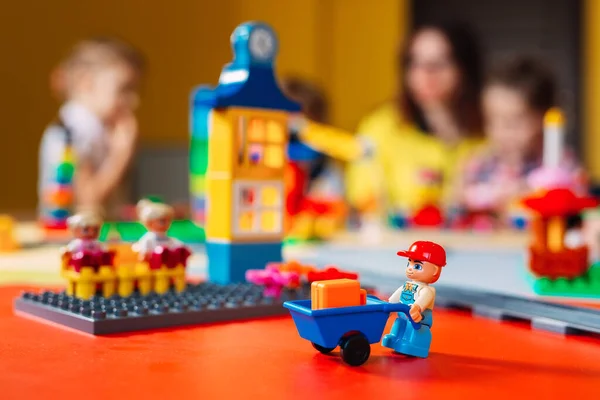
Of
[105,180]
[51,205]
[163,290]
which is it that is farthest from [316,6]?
[163,290]

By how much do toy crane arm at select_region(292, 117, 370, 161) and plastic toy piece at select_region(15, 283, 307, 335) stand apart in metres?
1.85

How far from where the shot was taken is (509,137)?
20.1 feet

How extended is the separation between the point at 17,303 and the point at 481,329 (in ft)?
4.30

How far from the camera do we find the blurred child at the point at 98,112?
5.41m

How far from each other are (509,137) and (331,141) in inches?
90.6

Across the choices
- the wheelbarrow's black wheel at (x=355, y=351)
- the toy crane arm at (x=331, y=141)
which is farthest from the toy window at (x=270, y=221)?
the toy crane arm at (x=331, y=141)

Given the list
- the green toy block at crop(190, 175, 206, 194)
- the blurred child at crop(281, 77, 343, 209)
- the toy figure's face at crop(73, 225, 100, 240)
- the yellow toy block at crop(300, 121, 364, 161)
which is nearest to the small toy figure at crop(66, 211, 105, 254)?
the toy figure's face at crop(73, 225, 100, 240)

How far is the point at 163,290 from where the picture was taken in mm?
2383

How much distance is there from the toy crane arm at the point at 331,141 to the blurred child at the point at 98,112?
1.73m

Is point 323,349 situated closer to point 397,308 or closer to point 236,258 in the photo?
point 397,308

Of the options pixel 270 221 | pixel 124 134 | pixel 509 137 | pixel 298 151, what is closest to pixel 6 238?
pixel 298 151

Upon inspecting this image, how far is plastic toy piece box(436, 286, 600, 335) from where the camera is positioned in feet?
6.59

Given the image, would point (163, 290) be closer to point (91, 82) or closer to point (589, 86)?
point (91, 82)

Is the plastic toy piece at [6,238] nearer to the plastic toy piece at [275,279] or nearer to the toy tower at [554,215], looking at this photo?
the plastic toy piece at [275,279]
